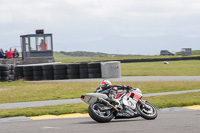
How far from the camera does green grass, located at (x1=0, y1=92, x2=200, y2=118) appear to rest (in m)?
12.4

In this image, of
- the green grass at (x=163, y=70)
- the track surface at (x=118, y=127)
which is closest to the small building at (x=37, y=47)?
the green grass at (x=163, y=70)

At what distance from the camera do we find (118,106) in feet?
32.5

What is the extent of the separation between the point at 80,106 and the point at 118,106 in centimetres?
422

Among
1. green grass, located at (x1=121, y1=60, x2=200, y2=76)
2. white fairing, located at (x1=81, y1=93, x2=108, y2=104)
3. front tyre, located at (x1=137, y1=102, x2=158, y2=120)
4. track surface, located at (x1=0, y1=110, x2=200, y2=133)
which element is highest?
white fairing, located at (x1=81, y1=93, x2=108, y2=104)

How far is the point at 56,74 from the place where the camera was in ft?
89.0

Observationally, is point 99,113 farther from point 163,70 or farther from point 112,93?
point 163,70

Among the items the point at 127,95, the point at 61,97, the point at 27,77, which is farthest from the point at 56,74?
the point at 127,95

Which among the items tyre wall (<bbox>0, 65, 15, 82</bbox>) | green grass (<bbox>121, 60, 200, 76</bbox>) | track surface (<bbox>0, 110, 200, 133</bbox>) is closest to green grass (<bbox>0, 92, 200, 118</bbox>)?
track surface (<bbox>0, 110, 200, 133</bbox>)

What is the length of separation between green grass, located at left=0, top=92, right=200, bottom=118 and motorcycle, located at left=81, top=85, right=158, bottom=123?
2902 millimetres

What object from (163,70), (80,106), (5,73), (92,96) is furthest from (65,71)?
(92,96)

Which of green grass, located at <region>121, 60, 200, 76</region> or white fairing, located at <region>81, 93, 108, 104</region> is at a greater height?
white fairing, located at <region>81, 93, 108, 104</region>

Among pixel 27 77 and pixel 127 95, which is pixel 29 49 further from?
pixel 127 95

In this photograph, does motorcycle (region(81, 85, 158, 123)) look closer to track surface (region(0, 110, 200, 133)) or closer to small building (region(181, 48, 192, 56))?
track surface (region(0, 110, 200, 133))

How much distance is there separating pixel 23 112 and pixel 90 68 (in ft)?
50.6
